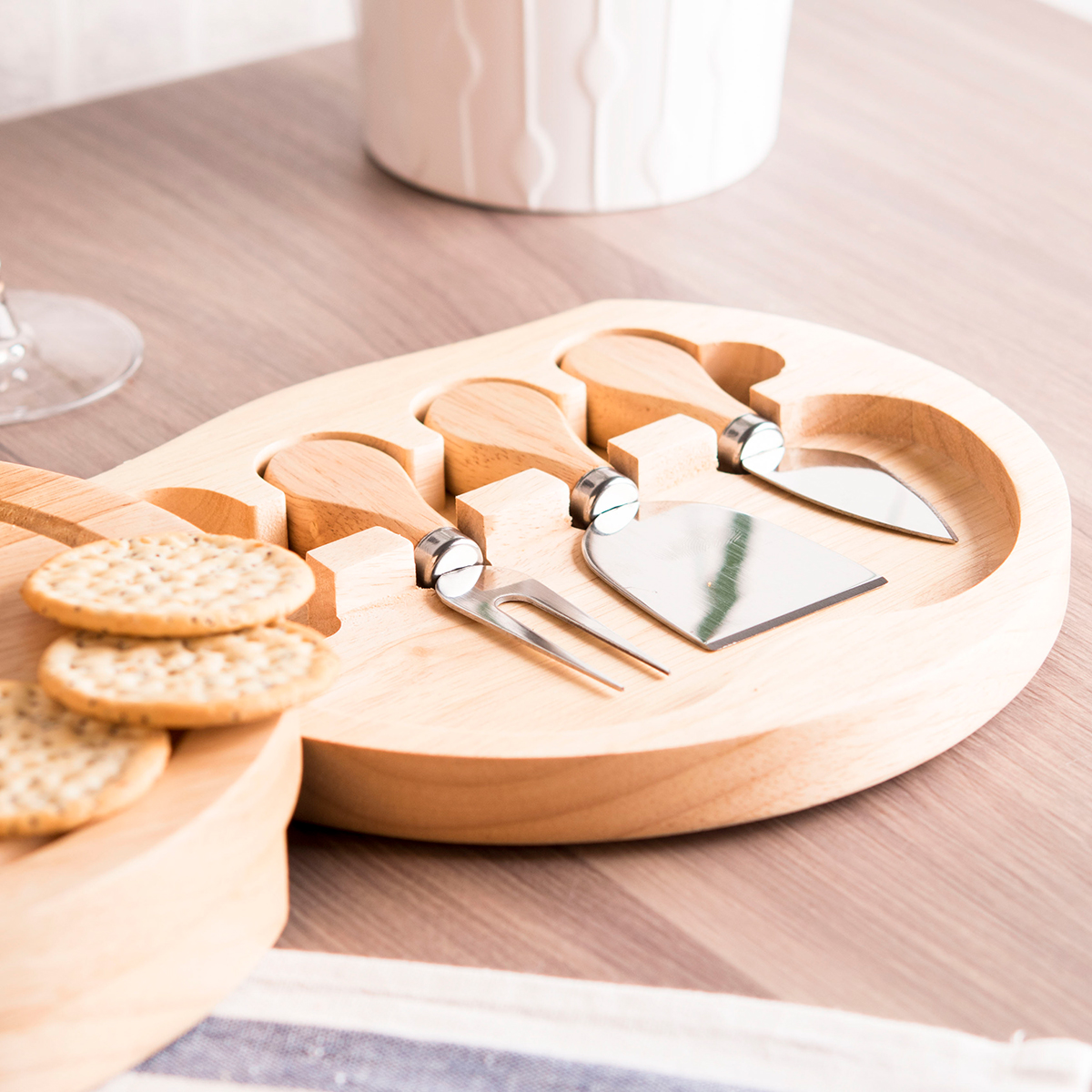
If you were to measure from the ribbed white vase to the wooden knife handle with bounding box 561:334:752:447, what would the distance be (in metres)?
0.26

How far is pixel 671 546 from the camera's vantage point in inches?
24.4

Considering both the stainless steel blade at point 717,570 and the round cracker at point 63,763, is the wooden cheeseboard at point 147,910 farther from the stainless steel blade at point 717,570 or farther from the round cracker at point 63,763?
the stainless steel blade at point 717,570

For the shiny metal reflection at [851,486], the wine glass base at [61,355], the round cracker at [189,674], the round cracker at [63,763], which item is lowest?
the wine glass base at [61,355]

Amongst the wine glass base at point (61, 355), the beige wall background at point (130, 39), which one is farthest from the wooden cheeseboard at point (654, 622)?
the beige wall background at point (130, 39)

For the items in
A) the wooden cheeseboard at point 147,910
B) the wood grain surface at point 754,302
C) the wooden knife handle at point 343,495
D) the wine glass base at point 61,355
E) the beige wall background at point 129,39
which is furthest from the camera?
the beige wall background at point 129,39

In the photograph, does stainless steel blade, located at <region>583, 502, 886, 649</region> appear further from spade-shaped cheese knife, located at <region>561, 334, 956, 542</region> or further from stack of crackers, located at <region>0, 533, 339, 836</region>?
stack of crackers, located at <region>0, 533, 339, 836</region>

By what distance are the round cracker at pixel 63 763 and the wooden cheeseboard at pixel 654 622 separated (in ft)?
0.27

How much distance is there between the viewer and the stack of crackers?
1.39ft

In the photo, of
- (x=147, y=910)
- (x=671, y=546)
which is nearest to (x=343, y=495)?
(x=671, y=546)

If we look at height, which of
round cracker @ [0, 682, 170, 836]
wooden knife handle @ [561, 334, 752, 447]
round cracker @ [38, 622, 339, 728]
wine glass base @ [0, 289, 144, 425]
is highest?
round cracker @ [38, 622, 339, 728]

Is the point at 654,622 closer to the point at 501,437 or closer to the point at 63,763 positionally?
the point at 501,437

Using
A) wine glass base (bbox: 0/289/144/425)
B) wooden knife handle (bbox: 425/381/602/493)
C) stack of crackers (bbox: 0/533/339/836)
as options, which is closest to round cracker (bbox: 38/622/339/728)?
stack of crackers (bbox: 0/533/339/836)

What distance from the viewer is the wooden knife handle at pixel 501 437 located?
0.68 metres

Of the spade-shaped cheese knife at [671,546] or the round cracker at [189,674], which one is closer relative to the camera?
the round cracker at [189,674]
